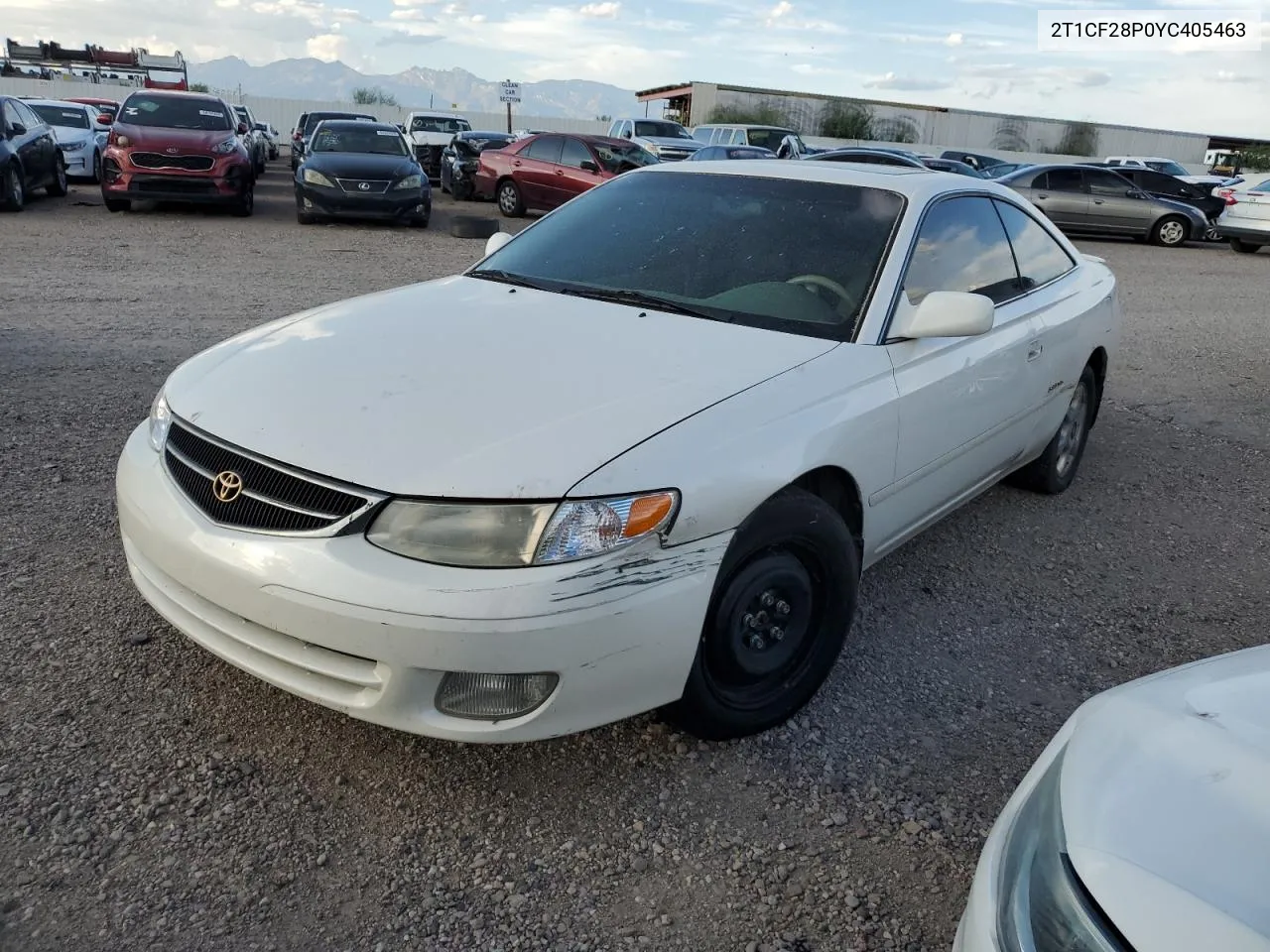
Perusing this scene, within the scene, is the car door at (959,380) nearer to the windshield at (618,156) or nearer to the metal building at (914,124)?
the windshield at (618,156)

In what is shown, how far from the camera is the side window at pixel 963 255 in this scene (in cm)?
347

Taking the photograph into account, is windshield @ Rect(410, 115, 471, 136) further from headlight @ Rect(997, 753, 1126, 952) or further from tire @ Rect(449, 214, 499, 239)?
headlight @ Rect(997, 753, 1126, 952)

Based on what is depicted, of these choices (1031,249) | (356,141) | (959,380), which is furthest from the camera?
(356,141)

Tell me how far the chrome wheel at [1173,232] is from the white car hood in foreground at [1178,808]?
756 inches

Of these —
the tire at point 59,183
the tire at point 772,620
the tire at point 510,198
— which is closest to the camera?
the tire at point 772,620

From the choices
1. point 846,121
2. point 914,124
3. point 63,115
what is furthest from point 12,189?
point 914,124

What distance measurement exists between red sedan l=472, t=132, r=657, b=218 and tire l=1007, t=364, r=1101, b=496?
36.3 ft

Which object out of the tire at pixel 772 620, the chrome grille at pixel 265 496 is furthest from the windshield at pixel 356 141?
the tire at pixel 772 620

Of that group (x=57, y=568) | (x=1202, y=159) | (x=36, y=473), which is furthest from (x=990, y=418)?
(x=1202, y=159)

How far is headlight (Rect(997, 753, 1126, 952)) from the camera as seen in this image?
4.43ft

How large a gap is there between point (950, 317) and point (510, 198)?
14.1 meters

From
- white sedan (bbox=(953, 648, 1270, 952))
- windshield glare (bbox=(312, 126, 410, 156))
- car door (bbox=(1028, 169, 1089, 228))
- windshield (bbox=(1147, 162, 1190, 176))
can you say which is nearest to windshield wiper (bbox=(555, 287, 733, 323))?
white sedan (bbox=(953, 648, 1270, 952))

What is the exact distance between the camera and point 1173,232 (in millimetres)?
18422

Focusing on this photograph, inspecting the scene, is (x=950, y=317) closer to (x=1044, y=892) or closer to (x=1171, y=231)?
(x=1044, y=892)
